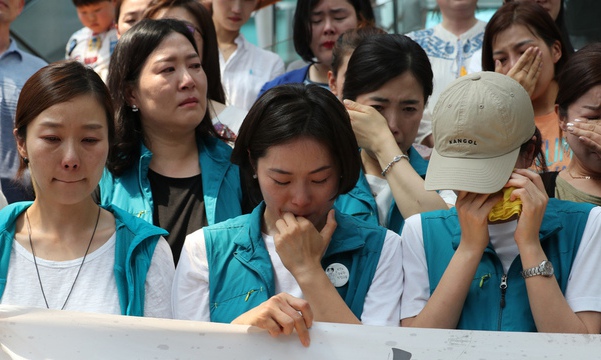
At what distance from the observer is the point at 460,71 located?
573 centimetres

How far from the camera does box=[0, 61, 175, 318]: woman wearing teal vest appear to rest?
10.9 ft

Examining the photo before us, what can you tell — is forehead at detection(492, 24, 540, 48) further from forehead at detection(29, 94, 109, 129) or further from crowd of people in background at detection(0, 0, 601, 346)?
forehead at detection(29, 94, 109, 129)

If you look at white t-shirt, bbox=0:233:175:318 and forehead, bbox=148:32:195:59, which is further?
forehead, bbox=148:32:195:59

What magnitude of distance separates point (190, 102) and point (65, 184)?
→ 3.05 ft

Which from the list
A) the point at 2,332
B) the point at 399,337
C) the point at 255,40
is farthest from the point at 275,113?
the point at 255,40

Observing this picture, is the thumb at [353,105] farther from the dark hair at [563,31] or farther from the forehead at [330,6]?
the forehead at [330,6]

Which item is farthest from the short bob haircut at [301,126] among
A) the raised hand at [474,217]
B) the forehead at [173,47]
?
the forehead at [173,47]

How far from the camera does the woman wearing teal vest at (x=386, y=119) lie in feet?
13.2

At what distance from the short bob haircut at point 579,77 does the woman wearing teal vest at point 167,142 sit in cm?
137

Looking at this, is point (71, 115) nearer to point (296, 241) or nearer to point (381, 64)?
point (296, 241)

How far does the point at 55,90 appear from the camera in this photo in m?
3.47

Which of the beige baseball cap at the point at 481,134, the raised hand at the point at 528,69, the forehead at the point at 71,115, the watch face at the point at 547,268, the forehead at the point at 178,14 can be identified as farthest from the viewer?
the forehead at the point at 178,14

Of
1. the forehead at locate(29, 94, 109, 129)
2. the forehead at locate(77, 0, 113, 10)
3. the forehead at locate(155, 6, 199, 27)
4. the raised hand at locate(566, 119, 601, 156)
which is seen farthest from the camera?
the forehead at locate(77, 0, 113, 10)

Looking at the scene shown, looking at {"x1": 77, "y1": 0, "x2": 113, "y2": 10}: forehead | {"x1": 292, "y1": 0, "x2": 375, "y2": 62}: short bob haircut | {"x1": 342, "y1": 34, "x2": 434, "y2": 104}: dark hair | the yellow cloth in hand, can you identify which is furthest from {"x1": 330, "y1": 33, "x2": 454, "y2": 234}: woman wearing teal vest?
{"x1": 77, "y1": 0, "x2": 113, "y2": 10}: forehead
